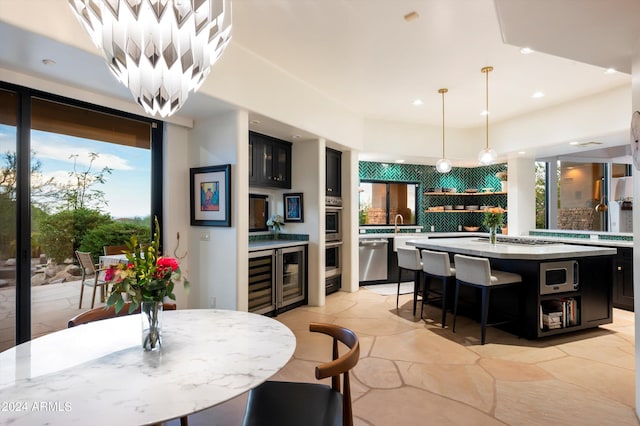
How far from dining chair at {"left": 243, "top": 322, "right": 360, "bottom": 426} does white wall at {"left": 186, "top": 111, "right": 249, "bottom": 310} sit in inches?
82.2

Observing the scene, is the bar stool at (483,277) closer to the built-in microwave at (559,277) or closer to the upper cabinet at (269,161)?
the built-in microwave at (559,277)

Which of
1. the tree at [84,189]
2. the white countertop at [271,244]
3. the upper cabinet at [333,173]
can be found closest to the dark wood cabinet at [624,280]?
the upper cabinet at [333,173]

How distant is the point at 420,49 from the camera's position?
3.54m

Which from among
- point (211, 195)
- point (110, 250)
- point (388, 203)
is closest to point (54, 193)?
point (110, 250)

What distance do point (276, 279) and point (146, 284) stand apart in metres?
3.10

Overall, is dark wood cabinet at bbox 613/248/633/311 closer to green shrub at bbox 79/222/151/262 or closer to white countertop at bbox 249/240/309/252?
white countertop at bbox 249/240/309/252

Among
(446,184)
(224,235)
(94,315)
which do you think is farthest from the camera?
(446,184)

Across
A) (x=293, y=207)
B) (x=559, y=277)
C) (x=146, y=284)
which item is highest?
(x=293, y=207)

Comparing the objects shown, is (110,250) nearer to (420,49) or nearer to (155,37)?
(155,37)

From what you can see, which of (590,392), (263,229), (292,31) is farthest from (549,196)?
(292,31)

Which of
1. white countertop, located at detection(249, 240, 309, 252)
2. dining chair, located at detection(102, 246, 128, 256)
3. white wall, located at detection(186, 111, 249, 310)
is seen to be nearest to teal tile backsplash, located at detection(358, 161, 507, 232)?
white countertop, located at detection(249, 240, 309, 252)

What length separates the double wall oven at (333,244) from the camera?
5507 millimetres

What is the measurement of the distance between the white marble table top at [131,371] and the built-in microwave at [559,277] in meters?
3.13

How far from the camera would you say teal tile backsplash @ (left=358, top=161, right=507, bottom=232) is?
7.26 metres
